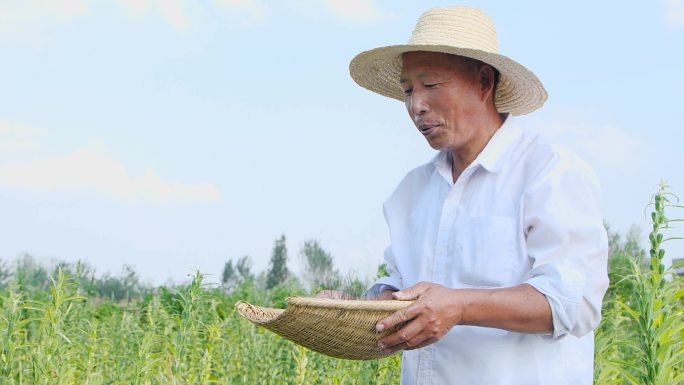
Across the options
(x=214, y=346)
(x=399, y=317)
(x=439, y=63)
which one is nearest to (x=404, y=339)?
(x=399, y=317)

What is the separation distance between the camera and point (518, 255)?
9.18 ft

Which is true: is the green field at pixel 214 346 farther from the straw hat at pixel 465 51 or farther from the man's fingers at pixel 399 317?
the man's fingers at pixel 399 317

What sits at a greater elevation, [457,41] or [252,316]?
[457,41]

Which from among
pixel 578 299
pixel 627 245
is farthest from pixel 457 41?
pixel 627 245

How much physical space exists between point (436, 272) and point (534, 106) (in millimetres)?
848

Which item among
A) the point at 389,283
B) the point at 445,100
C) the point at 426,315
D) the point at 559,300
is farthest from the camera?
the point at 389,283

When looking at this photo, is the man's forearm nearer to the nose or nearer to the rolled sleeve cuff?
the rolled sleeve cuff

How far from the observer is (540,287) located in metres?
2.58

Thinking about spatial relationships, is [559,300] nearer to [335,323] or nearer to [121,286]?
[335,323]

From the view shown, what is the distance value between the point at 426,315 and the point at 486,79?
962 mm

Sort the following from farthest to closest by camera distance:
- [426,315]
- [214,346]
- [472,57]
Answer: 1. [214,346]
2. [472,57]
3. [426,315]

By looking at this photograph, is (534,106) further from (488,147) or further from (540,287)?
(540,287)

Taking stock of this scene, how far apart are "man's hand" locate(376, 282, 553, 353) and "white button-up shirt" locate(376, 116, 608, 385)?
53 mm

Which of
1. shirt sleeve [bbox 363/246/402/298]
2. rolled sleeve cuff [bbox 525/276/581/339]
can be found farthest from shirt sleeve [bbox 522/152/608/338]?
shirt sleeve [bbox 363/246/402/298]
